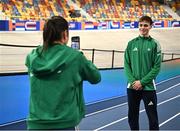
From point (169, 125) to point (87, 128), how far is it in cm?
116

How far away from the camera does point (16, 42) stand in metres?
18.6

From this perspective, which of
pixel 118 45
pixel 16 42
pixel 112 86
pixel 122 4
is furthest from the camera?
pixel 122 4

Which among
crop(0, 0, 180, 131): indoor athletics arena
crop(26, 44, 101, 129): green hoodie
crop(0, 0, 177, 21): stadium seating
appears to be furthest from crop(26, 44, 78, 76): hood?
crop(0, 0, 177, 21): stadium seating

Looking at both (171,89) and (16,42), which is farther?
(16,42)

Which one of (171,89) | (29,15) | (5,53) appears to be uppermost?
(29,15)

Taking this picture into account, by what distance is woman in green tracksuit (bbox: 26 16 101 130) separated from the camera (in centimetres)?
191

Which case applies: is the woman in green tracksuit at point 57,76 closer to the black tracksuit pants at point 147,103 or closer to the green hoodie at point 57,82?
the green hoodie at point 57,82

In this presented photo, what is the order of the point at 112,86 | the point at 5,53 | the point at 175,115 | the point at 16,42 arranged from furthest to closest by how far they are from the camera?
the point at 16,42 → the point at 5,53 → the point at 112,86 → the point at 175,115

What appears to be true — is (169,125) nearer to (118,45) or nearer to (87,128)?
(87,128)

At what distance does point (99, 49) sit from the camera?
19922 millimetres

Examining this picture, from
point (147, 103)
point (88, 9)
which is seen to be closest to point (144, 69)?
point (147, 103)

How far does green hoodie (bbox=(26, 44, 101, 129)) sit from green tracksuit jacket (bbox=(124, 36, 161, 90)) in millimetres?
1807

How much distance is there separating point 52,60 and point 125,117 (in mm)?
4100

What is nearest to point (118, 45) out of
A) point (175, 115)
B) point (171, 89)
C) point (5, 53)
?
point (5, 53)
